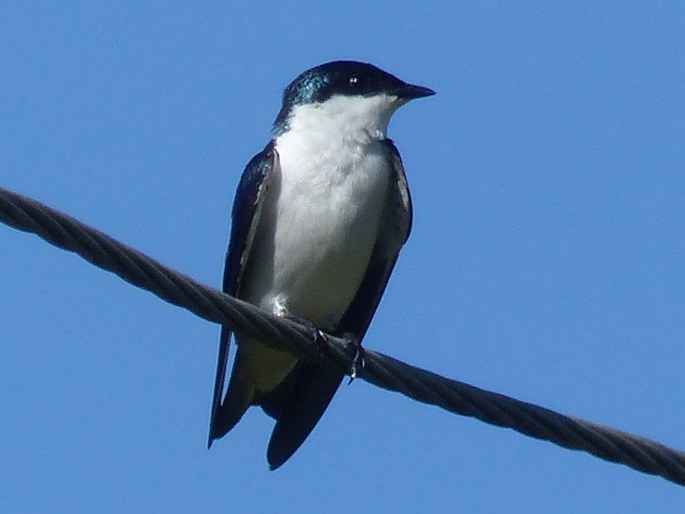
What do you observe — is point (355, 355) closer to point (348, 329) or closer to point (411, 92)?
point (348, 329)

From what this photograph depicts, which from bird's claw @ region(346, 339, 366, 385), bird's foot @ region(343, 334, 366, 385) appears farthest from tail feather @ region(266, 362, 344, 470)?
bird's claw @ region(346, 339, 366, 385)

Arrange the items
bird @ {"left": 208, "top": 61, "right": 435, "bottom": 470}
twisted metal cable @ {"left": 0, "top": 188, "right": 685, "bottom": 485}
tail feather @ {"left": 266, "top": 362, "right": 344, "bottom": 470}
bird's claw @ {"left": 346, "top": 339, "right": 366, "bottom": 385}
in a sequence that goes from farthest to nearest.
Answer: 1. bird @ {"left": 208, "top": 61, "right": 435, "bottom": 470}
2. tail feather @ {"left": 266, "top": 362, "right": 344, "bottom": 470}
3. bird's claw @ {"left": 346, "top": 339, "right": 366, "bottom": 385}
4. twisted metal cable @ {"left": 0, "top": 188, "right": 685, "bottom": 485}

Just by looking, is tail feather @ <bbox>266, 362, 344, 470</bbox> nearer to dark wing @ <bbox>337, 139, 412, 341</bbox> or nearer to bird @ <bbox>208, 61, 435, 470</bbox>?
bird @ <bbox>208, 61, 435, 470</bbox>

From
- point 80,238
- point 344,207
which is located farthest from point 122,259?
point 344,207

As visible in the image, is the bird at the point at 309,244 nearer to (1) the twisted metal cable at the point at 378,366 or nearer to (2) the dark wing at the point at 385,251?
(2) the dark wing at the point at 385,251

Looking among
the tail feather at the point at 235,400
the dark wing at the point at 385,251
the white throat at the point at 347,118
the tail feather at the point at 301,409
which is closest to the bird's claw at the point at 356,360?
the tail feather at the point at 301,409

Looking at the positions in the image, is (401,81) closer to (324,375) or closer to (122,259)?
(324,375)

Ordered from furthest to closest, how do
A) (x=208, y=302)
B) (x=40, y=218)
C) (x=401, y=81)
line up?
1. (x=401, y=81)
2. (x=208, y=302)
3. (x=40, y=218)

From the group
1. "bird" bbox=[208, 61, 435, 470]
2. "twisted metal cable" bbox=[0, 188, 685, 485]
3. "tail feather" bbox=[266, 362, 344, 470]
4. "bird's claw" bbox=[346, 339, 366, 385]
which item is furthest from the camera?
"bird" bbox=[208, 61, 435, 470]
